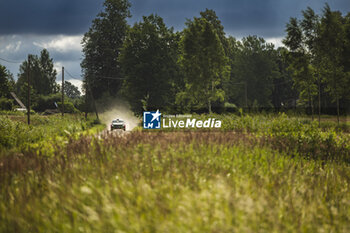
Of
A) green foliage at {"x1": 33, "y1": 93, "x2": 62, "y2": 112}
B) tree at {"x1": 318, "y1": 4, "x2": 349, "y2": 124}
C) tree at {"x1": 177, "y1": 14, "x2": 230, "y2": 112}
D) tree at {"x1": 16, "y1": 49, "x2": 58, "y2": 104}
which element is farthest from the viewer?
tree at {"x1": 16, "y1": 49, "x2": 58, "y2": 104}

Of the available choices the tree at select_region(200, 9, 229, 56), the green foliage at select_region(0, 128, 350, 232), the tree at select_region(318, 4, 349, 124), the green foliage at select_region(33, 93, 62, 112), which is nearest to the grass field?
the green foliage at select_region(0, 128, 350, 232)

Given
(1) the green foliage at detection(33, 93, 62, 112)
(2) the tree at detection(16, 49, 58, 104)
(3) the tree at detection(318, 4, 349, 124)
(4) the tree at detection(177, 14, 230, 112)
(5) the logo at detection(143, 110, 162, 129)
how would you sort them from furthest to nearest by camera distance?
(2) the tree at detection(16, 49, 58, 104), (1) the green foliage at detection(33, 93, 62, 112), (4) the tree at detection(177, 14, 230, 112), (3) the tree at detection(318, 4, 349, 124), (5) the logo at detection(143, 110, 162, 129)

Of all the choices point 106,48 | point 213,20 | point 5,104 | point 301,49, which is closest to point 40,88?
point 5,104

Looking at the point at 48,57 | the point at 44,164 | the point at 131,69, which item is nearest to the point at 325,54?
the point at 131,69

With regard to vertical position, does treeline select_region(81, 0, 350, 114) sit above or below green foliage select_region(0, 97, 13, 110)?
above

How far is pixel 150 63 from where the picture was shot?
42406 millimetres

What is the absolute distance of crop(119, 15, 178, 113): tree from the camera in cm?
4172

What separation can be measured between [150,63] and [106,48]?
15.7 metres

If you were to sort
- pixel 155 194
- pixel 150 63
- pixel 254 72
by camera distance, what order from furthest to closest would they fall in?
pixel 254 72 → pixel 150 63 → pixel 155 194

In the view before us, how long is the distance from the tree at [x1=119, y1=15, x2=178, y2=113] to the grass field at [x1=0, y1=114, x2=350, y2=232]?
33.9m

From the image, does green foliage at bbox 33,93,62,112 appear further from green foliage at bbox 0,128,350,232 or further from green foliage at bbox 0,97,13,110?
green foliage at bbox 0,128,350,232

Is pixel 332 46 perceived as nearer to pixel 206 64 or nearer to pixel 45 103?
pixel 206 64

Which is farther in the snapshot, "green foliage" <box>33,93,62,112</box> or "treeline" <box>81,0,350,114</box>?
"green foliage" <box>33,93,62,112</box>

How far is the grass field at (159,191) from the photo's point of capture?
10.6 feet
